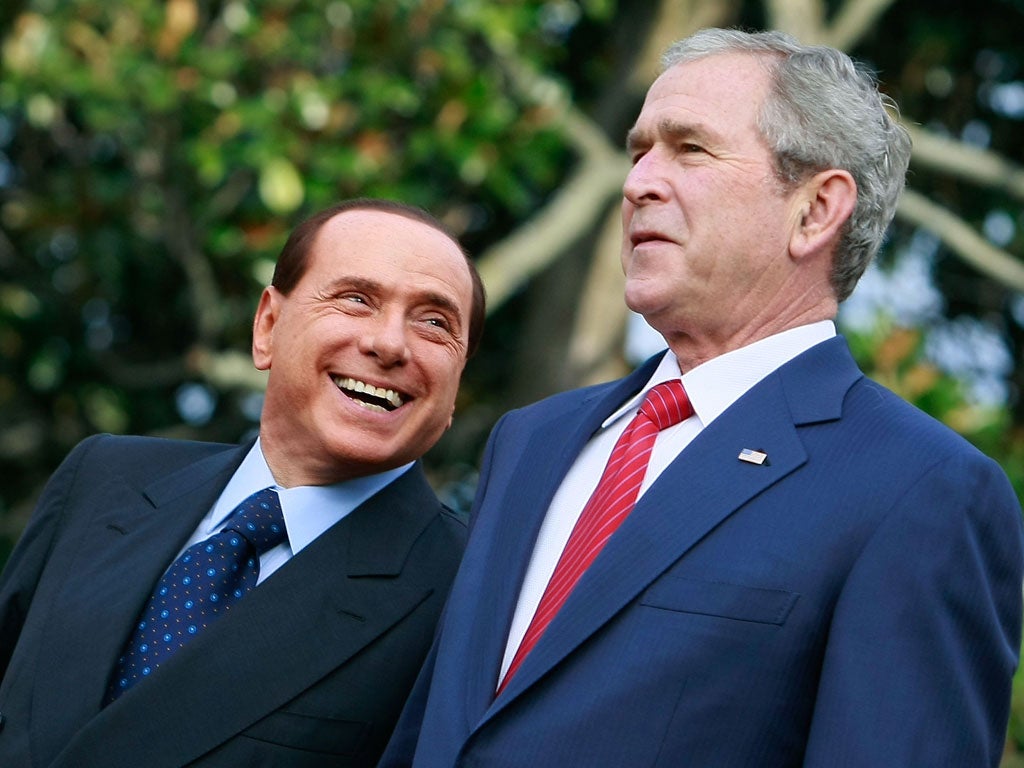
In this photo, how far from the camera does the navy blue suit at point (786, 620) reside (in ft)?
6.83

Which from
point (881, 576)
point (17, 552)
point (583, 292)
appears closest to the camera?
point (881, 576)

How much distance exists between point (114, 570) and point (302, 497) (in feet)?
1.23

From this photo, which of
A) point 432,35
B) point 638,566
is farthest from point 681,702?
point 432,35

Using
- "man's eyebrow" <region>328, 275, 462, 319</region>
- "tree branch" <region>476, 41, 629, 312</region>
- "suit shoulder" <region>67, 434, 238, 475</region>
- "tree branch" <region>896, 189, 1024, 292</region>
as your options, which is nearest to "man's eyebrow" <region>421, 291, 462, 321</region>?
"man's eyebrow" <region>328, 275, 462, 319</region>

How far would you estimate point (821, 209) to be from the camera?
260 cm

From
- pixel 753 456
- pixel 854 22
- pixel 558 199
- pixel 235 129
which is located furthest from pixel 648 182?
pixel 854 22

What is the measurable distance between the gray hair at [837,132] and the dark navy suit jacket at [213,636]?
958 mm

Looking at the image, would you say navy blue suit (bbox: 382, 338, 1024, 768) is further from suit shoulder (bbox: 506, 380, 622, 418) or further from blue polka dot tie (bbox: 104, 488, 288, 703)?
blue polka dot tie (bbox: 104, 488, 288, 703)

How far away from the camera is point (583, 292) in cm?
750

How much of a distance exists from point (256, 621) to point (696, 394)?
2.89 feet

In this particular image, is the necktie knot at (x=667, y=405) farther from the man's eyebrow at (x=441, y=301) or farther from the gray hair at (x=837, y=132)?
the man's eyebrow at (x=441, y=301)

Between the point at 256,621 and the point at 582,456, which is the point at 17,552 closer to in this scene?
the point at 256,621

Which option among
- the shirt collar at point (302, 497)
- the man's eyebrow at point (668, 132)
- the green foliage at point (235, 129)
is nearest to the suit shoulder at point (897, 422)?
the man's eyebrow at point (668, 132)

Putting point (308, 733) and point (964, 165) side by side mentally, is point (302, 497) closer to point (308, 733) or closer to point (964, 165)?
point (308, 733)
